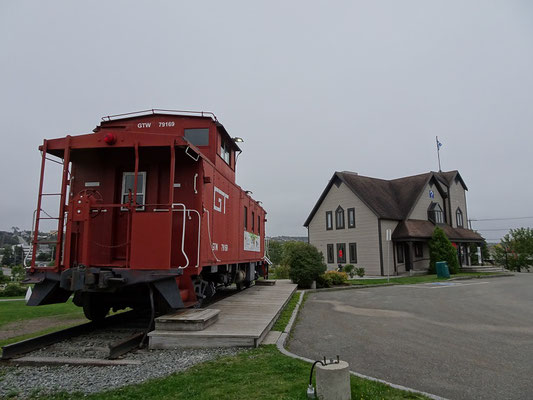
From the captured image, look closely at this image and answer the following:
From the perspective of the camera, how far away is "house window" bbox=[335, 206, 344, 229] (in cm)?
2984

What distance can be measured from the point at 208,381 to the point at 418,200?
28.1 metres

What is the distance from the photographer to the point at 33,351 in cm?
596

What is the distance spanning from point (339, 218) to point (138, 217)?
25133mm

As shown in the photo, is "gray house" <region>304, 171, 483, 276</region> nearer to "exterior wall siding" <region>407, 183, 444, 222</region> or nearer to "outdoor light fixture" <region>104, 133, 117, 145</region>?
"exterior wall siding" <region>407, 183, 444, 222</region>

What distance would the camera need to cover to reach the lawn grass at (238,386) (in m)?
3.81

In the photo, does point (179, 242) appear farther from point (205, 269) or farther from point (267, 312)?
point (267, 312)

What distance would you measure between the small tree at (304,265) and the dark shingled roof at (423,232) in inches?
467

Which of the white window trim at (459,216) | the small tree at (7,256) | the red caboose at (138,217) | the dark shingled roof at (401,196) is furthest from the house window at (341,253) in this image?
the small tree at (7,256)

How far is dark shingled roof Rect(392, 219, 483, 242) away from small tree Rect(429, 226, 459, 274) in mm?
767

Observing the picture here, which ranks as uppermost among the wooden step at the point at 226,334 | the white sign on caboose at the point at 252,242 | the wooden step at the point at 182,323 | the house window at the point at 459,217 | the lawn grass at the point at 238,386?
the house window at the point at 459,217

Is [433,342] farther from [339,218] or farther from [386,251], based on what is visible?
[339,218]

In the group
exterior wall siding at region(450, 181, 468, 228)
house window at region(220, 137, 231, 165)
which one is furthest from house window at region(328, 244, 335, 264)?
house window at region(220, 137, 231, 165)

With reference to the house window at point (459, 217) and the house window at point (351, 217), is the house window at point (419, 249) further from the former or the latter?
the house window at point (459, 217)

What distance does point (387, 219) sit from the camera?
2744 cm
